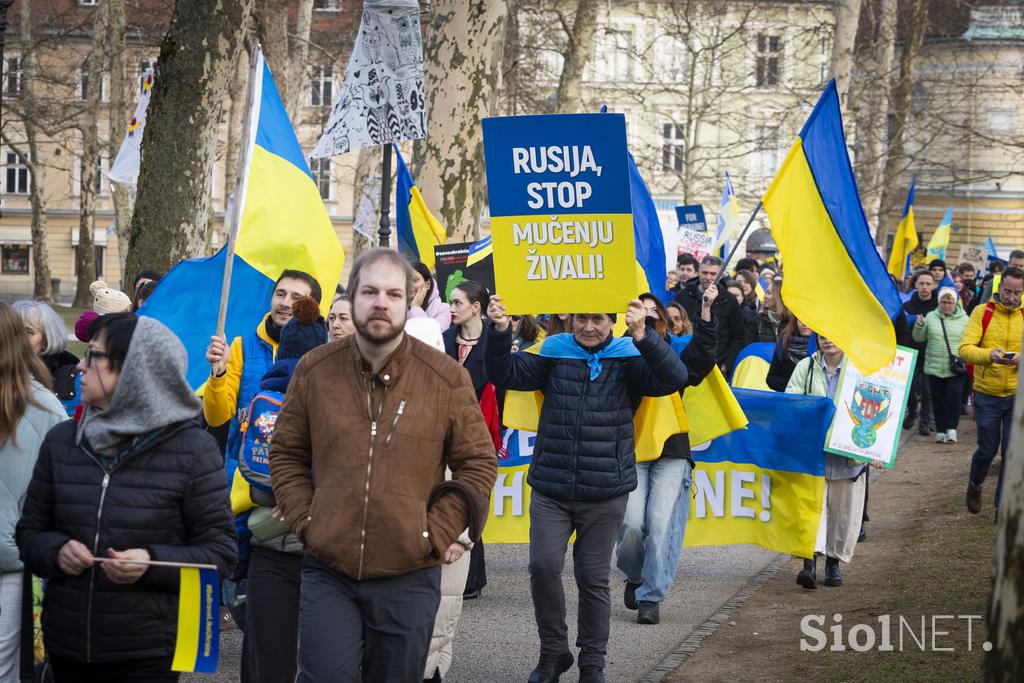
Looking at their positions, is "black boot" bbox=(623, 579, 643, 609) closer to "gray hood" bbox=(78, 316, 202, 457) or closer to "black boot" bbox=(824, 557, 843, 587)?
"black boot" bbox=(824, 557, 843, 587)

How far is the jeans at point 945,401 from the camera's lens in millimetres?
18081

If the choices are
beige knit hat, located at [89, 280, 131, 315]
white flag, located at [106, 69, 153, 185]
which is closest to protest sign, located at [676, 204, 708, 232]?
white flag, located at [106, 69, 153, 185]

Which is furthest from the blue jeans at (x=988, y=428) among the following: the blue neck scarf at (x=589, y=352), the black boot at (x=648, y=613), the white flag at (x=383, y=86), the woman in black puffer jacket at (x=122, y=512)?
the woman in black puffer jacket at (x=122, y=512)

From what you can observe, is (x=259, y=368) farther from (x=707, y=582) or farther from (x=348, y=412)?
(x=707, y=582)

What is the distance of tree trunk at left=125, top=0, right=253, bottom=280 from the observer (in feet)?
44.6

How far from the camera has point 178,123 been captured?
13617mm

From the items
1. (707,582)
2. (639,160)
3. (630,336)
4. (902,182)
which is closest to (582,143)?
(630,336)

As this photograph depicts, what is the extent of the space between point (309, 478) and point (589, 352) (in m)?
2.60

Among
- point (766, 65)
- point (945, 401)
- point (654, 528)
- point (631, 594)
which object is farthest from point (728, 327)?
point (766, 65)

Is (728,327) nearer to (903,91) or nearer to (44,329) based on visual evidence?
(44,329)

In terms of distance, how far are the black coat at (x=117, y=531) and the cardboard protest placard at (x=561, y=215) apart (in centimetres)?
269

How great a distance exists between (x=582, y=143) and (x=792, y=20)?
1731 inches

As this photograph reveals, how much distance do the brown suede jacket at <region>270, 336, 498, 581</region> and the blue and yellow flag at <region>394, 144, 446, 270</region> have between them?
25.4ft

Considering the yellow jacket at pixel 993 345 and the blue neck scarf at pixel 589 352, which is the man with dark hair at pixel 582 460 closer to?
the blue neck scarf at pixel 589 352
